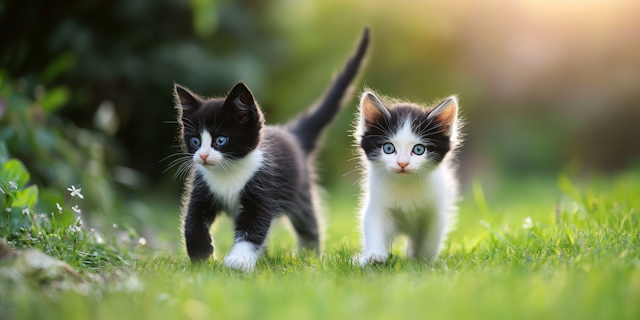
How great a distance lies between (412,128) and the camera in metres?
2.58

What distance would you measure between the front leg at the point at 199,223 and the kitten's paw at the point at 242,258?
0.60ft

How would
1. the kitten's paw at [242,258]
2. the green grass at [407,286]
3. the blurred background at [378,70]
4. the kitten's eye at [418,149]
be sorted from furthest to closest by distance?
the blurred background at [378,70], the kitten's eye at [418,149], the kitten's paw at [242,258], the green grass at [407,286]

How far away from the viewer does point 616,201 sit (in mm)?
3400

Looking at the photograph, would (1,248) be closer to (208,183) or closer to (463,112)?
(208,183)

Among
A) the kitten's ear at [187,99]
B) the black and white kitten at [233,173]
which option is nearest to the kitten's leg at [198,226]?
the black and white kitten at [233,173]

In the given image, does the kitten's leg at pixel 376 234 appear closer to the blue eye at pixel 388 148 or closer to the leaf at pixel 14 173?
the blue eye at pixel 388 148

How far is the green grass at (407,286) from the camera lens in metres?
1.55

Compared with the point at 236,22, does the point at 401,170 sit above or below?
below

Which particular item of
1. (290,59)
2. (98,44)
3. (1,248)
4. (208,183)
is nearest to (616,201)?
(208,183)

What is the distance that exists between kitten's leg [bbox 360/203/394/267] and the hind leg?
528 millimetres

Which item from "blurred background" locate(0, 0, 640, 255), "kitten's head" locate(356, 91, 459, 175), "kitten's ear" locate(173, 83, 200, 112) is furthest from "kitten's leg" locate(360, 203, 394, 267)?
"blurred background" locate(0, 0, 640, 255)

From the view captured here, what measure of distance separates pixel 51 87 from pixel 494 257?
4777 millimetres

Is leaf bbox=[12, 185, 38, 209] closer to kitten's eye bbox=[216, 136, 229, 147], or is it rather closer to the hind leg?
kitten's eye bbox=[216, 136, 229, 147]

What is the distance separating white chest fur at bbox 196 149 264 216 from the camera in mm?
2623
